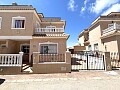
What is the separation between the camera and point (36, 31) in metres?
19.3

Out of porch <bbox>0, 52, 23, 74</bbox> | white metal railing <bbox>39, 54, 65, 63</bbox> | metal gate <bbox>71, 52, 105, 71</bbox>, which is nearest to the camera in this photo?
porch <bbox>0, 52, 23, 74</bbox>

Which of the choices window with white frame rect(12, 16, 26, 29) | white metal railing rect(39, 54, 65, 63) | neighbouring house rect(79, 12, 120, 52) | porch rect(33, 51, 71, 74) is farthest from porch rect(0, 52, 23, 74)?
neighbouring house rect(79, 12, 120, 52)

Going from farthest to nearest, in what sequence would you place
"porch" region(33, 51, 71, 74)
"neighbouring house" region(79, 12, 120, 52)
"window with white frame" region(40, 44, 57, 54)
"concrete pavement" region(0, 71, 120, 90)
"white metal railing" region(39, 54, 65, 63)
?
"neighbouring house" region(79, 12, 120, 52), "window with white frame" region(40, 44, 57, 54), "white metal railing" region(39, 54, 65, 63), "porch" region(33, 51, 71, 74), "concrete pavement" region(0, 71, 120, 90)

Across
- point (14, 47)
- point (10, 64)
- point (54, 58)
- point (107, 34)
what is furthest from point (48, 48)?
point (107, 34)

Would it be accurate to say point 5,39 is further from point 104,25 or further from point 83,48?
point 83,48

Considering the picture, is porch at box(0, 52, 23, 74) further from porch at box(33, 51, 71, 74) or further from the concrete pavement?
the concrete pavement

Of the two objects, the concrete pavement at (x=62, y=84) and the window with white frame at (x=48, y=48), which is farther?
the window with white frame at (x=48, y=48)

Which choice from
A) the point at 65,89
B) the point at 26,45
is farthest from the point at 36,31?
the point at 65,89

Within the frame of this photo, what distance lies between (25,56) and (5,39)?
403cm

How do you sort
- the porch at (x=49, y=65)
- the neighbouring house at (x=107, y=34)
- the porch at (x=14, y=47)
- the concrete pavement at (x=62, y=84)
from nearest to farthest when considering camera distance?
1. the concrete pavement at (x=62, y=84)
2. the porch at (x=49, y=65)
3. the porch at (x=14, y=47)
4. the neighbouring house at (x=107, y=34)

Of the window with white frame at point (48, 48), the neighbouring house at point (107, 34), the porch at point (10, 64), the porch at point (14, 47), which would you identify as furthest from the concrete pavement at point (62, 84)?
the neighbouring house at point (107, 34)

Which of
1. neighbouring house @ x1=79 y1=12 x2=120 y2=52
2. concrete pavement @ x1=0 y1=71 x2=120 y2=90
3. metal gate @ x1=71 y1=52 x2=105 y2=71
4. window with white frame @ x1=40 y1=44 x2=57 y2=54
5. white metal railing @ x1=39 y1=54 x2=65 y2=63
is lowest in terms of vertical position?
concrete pavement @ x1=0 y1=71 x2=120 y2=90

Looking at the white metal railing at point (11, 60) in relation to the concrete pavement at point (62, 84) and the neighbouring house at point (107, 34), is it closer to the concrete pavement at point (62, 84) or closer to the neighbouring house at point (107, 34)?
the concrete pavement at point (62, 84)

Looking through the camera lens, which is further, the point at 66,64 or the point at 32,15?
the point at 32,15
